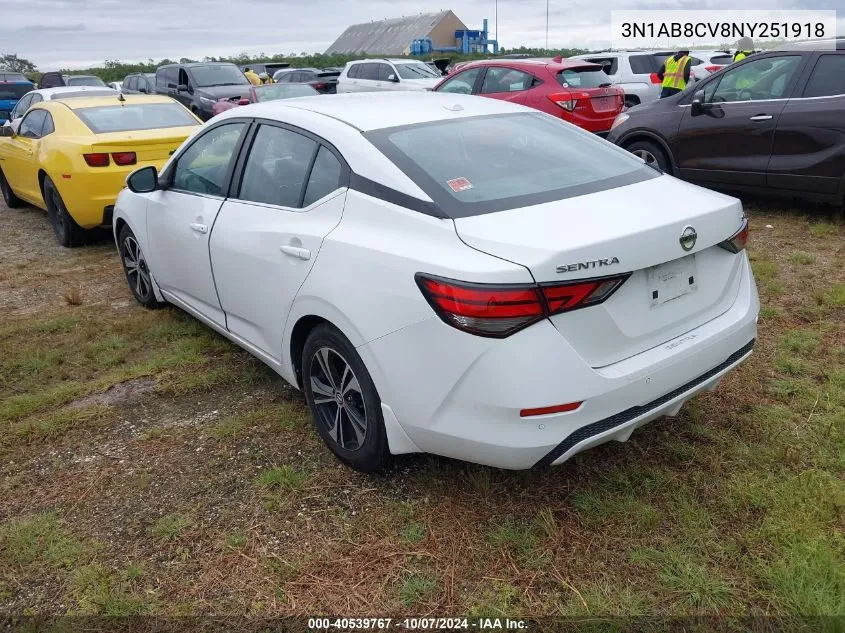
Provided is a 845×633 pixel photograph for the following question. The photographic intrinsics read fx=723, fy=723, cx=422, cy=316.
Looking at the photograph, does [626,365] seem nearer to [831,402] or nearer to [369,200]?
[369,200]

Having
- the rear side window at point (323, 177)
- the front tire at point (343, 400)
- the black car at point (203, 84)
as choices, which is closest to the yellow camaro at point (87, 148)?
the rear side window at point (323, 177)

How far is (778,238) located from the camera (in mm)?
6414

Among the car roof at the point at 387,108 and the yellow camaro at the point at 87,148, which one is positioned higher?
the car roof at the point at 387,108

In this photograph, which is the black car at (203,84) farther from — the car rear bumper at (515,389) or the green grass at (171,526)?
the car rear bumper at (515,389)

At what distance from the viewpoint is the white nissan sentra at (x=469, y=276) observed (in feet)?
7.88

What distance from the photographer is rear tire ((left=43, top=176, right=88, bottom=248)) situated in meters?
7.29

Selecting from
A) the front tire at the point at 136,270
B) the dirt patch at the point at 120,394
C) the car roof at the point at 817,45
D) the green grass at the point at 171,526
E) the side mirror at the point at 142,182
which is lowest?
the dirt patch at the point at 120,394

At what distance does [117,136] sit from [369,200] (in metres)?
4.94

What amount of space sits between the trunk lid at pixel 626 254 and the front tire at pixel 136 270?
3396 mm

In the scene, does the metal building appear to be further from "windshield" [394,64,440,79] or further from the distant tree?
"windshield" [394,64,440,79]

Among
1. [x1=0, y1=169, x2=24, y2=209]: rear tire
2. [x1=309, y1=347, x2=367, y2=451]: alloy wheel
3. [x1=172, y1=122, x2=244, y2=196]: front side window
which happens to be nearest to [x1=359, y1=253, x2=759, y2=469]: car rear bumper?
[x1=309, y1=347, x2=367, y2=451]: alloy wheel

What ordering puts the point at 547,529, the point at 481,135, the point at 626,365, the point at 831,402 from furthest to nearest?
the point at 831,402, the point at 481,135, the point at 547,529, the point at 626,365

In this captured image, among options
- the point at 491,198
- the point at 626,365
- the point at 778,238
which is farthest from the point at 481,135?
the point at 778,238

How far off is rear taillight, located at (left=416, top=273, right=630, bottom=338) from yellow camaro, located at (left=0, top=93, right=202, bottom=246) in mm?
5341
